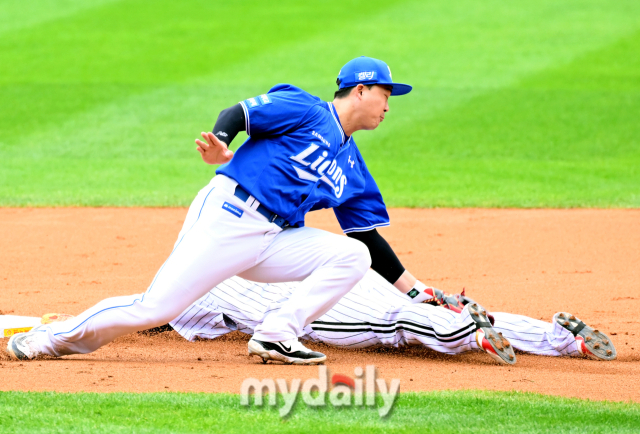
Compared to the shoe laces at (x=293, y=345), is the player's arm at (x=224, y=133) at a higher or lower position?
higher

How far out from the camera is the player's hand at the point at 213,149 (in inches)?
152

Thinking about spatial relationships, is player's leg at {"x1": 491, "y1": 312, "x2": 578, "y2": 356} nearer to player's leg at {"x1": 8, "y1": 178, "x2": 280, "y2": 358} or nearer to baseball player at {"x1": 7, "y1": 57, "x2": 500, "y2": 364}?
baseball player at {"x1": 7, "y1": 57, "x2": 500, "y2": 364}

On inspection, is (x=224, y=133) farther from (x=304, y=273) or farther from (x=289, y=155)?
(x=304, y=273)

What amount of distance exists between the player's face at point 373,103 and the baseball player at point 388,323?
1.08 meters

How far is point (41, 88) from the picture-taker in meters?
15.5

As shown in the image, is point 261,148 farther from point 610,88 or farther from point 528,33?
point 528,33

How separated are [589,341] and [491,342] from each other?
654 mm

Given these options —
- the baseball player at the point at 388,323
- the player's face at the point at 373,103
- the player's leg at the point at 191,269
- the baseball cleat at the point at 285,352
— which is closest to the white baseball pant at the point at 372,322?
the baseball player at the point at 388,323

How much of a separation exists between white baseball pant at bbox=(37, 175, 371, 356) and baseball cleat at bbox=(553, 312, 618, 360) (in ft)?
4.13

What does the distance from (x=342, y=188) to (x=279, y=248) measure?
48 centimetres

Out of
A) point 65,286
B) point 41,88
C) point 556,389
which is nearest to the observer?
point 556,389

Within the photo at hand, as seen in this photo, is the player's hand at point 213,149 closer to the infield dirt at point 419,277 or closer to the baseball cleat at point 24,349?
the infield dirt at point 419,277

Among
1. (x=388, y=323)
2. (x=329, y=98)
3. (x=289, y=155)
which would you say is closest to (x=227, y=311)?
(x=388, y=323)

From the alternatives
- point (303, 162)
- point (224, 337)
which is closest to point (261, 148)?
point (303, 162)
